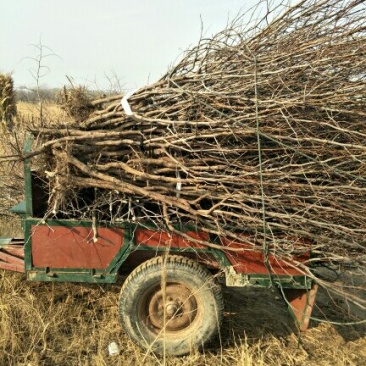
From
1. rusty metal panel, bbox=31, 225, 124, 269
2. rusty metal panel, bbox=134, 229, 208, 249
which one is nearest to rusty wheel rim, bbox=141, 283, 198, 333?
rusty metal panel, bbox=134, 229, 208, 249

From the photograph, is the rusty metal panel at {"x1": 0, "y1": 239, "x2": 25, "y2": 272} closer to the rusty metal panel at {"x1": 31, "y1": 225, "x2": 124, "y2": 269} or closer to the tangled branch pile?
the rusty metal panel at {"x1": 31, "y1": 225, "x2": 124, "y2": 269}

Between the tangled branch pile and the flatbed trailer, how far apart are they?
0.41 feet

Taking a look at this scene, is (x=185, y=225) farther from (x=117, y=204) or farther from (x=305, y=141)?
(x=305, y=141)

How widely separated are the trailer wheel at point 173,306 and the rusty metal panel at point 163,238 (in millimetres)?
117

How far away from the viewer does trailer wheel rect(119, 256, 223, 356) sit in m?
3.20

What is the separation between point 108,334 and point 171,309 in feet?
2.23

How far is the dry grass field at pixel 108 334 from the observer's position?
320cm

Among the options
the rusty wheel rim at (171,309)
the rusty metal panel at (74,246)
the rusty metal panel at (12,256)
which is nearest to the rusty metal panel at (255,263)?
the rusty wheel rim at (171,309)

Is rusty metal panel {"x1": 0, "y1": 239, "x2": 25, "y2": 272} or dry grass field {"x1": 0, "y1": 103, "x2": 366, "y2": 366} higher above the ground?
rusty metal panel {"x1": 0, "y1": 239, "x2": 25, "y2": 272}

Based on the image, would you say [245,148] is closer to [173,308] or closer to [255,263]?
[255,263]

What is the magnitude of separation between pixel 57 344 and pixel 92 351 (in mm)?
299

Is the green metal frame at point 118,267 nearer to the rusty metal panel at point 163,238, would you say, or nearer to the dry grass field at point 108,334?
the rusty metal panel at point 163,238

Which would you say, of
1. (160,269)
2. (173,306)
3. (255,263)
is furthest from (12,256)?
(255,263)

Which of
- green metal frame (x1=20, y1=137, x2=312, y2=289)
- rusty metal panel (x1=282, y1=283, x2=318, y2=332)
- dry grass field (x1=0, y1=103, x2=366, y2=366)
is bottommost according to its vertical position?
dry grass field (x1=0, y1=103, x2=366, y2=366)
